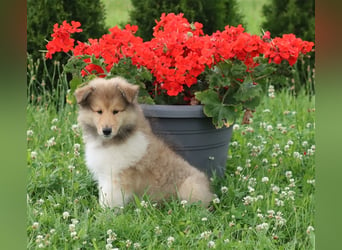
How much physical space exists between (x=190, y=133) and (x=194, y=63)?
61 cm

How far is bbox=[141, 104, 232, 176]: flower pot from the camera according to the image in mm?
4254

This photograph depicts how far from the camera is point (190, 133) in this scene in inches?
171

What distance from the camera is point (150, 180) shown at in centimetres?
393

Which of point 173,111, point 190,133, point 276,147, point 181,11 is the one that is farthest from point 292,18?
point 173,111

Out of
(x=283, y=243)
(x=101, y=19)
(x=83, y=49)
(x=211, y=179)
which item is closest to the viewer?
(x=283, y=243)

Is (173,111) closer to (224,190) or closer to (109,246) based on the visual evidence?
(224,190)

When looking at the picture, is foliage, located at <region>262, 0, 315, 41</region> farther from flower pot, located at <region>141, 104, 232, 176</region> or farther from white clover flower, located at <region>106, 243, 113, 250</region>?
white clover flower, located at <region>106, 243, 113, 250</region>

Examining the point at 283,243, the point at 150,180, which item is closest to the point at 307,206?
the point at 283,243

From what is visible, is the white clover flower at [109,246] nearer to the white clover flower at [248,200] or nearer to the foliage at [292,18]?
the white clover flower at [248,200]

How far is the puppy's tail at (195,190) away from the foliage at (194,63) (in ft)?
1.81

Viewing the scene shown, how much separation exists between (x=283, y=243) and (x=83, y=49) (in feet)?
8.37

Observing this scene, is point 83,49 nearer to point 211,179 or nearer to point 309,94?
point 211,179

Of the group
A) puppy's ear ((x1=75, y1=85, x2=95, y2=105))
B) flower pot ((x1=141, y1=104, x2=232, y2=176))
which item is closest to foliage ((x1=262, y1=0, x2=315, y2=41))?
flower pot ((x1=141, y1=104, x2=232, y2=176))

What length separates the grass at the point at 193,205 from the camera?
11.0ft
